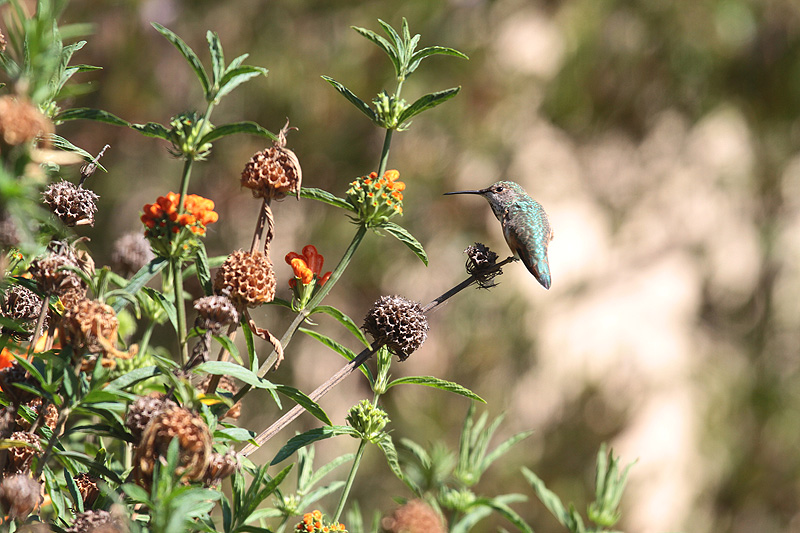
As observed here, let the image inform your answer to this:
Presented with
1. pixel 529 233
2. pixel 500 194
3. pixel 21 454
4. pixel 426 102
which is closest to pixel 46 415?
pixel 21 454

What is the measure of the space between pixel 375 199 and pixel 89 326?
26cm

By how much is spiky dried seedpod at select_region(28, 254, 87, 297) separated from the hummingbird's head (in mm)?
887

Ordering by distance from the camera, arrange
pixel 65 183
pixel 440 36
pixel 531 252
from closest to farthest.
Answer: pixel 65 183
pixel 531 252
pixel 440 36

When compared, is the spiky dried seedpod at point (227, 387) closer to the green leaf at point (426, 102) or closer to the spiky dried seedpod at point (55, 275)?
the spiky dried seedpod at point (55, 275)

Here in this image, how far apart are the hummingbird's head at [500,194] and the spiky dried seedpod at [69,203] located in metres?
0.83

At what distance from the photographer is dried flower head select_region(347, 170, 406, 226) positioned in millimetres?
621

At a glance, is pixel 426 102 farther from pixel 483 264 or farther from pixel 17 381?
pixel 17 381

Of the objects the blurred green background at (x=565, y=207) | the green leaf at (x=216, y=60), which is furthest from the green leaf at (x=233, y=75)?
the blurred green background at (x=565, y=207)

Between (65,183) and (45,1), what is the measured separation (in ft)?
0.60

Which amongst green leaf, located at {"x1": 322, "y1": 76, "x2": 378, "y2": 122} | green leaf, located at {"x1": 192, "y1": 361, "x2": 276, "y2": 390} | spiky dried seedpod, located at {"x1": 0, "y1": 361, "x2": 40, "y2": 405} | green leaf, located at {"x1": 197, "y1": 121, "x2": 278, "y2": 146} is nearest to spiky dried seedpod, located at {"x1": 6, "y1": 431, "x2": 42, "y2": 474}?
spiky dried seedpod, located at {"x1": 0, "y1": 361, "x2": 40, "y2": 405}

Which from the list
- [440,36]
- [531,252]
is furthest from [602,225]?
[531,252]

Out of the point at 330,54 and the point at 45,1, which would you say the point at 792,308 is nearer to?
the point at 330,54

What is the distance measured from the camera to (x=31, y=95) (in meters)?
0.41

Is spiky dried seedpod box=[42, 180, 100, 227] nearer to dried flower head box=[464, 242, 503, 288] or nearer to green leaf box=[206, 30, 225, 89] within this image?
green leaf box=[206, 30, 225, 89]
